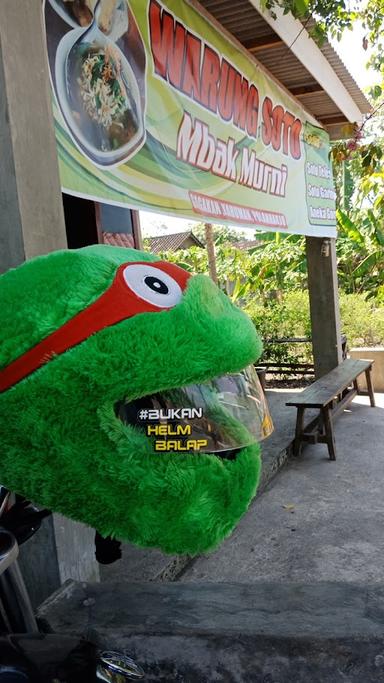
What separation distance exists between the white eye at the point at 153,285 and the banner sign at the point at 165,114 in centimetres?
184

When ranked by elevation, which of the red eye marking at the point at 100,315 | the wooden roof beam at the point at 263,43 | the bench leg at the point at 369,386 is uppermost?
the wooden roof beam at the point at 263,43

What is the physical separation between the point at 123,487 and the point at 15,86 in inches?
69.9

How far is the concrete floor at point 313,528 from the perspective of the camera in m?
3.40

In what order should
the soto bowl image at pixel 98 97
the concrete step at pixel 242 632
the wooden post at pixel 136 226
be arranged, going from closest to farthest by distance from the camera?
the concrete step at pixel 242 632 < the soto bowl image at pixel 98 97 < the wooden post at pixel 136 226

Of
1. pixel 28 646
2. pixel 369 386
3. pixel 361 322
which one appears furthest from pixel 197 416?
pixel 361 322

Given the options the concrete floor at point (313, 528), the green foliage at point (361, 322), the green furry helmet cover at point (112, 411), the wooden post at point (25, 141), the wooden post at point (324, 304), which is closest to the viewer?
the green furry helmet cover at point (112, 411)

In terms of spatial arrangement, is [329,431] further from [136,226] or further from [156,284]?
[156,284]

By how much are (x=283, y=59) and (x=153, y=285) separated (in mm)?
5191

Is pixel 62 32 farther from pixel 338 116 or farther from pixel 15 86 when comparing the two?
pixel 338 116

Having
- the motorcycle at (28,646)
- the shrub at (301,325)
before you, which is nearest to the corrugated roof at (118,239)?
the motorcycle at (28,646)

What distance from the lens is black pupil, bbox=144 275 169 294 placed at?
0.95 metres

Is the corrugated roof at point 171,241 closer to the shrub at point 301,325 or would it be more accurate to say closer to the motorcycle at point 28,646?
the shrub at point 301,325

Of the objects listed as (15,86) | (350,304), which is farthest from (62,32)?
(350,304)

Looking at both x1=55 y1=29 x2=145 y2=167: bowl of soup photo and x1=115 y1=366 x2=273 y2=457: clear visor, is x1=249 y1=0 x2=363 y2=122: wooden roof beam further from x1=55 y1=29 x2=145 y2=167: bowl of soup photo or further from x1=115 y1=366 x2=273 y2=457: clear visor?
x1=115 y1=366 x2=273 y2=457: clear visor
